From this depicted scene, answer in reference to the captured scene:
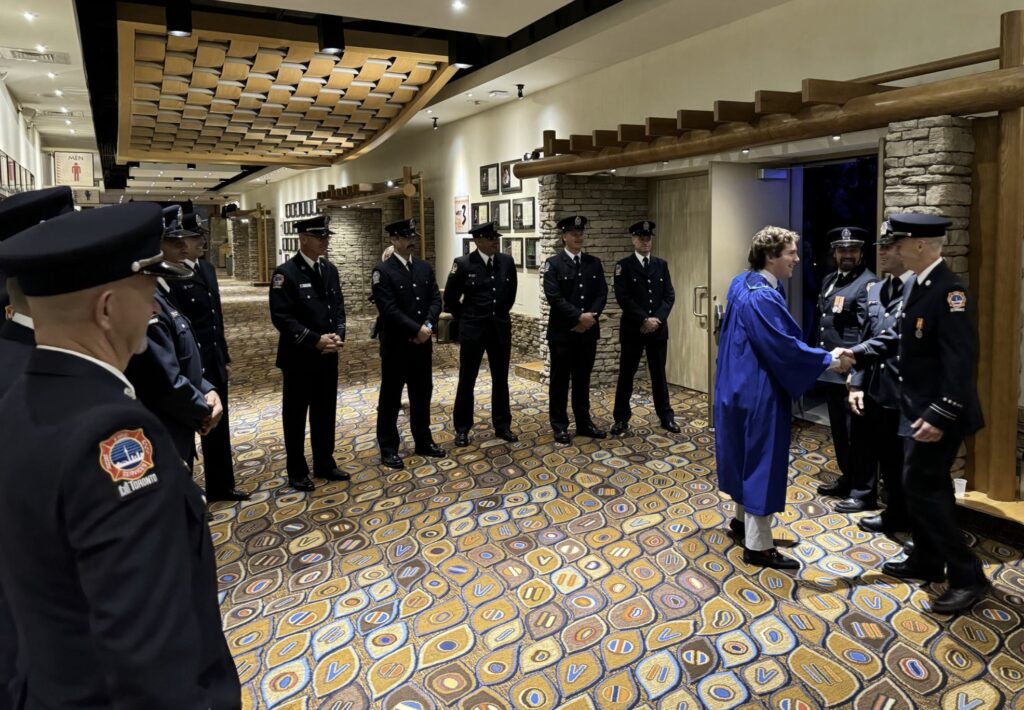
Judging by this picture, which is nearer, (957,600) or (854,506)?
(957,600)

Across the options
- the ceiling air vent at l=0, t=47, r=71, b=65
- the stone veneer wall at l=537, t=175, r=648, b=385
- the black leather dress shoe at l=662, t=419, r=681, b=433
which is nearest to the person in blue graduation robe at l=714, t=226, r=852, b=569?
the black leather dress shoe at l=662, t=419, r=681, b=433

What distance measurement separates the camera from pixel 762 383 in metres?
3.68

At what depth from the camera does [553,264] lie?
6352 mm

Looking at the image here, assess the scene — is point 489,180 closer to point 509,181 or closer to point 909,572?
point 509,181

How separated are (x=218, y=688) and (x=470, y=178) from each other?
11.0m

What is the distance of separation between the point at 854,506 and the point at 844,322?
1.17 m

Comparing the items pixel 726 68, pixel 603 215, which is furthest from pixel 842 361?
pixel 603 215

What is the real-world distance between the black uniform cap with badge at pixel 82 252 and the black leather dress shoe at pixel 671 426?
18.1 ft

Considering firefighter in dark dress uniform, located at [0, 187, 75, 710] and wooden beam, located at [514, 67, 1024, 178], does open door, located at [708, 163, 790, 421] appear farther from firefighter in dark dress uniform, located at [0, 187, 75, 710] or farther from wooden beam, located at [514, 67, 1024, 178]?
firefighter in dark dress uniform, located at [0, 187, 75, 710]

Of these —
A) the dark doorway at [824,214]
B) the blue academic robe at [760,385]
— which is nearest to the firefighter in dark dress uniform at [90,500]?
the blue academic robe at [760,385]

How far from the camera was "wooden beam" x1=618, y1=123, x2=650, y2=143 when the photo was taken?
6.39 metres

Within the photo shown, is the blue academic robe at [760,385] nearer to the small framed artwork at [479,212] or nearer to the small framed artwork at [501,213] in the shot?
the small framed artwork at [501,213]

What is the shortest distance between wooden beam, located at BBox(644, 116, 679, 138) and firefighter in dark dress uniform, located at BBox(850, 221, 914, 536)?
2.28 meters

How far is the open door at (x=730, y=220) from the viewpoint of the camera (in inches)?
246
